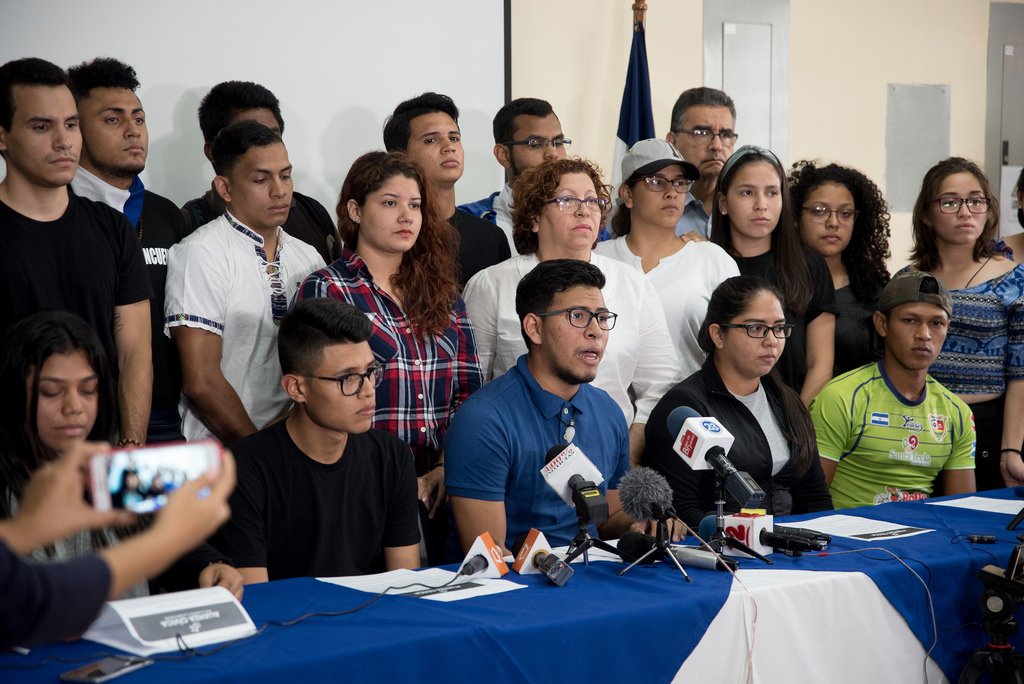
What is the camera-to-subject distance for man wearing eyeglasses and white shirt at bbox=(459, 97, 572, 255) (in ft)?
13.1

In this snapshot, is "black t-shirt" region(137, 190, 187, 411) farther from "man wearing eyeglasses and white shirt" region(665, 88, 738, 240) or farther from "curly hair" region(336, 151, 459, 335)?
"man wearing eyeglasses and white shirt" region(665, 88, 738, 240)

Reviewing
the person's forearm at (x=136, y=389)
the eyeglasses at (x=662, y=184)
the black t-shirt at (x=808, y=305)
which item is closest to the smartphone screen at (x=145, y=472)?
the person's forearm at (x=136, y=389)

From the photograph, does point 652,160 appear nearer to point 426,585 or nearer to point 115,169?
point 115,169

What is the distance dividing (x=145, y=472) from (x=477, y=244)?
269cm

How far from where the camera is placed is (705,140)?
4219 millimetres

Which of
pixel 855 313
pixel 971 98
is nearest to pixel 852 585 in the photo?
pixel 855 313

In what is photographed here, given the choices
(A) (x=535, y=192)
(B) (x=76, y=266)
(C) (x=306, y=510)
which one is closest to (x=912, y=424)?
(A) (x=535, y=192)

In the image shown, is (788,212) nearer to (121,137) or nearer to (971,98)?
(121,137)

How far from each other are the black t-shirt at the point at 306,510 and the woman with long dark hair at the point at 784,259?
1.80 m

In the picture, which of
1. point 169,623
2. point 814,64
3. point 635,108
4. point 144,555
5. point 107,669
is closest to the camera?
point 144,555

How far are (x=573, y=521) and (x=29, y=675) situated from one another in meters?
1.48

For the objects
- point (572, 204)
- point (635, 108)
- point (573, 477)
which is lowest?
point (573, 477)

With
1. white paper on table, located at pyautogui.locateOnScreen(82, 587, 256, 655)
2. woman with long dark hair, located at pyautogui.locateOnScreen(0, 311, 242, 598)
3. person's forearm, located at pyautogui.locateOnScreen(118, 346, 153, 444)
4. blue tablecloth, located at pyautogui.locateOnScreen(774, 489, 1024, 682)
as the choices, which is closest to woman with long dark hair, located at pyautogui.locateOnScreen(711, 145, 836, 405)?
blue tablecloth, located at pyautogui.locateOnScreen(774, 489, 1024, 682)

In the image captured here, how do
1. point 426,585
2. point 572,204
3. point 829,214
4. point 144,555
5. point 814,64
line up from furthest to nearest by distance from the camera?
1. point 814,64
2. point 829,214
3. point 572,204
4. point 426,585
5. point 144,555
